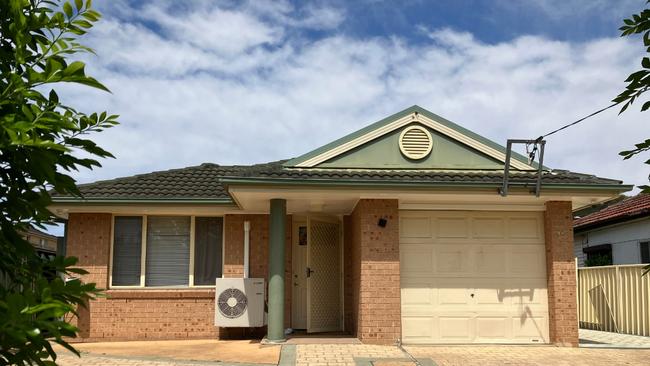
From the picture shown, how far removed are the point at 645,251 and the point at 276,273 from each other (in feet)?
37.7

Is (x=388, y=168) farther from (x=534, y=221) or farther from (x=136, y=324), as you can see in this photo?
(x=136, y=324)

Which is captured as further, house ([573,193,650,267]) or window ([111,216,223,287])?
house ([573,193,650,267])

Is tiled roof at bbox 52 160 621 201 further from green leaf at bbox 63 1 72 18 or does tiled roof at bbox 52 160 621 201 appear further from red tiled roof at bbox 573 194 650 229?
green leaf at bbox 63 1 72 18

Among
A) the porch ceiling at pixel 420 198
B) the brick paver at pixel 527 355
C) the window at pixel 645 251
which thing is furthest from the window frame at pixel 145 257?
the window at pixel 645 251

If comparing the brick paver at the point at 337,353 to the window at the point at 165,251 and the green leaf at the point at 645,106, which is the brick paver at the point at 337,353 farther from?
the green leaf at the point at 645,106

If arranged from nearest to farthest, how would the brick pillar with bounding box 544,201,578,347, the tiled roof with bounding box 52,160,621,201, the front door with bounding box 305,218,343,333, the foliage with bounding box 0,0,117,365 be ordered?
the foliage with bounding box 0,0,117,365
the tiled roof with bounding box 52,160,621,201
the brick pillar with bounding box 544,201,578,347
the front door with bounding box 305,218,343,333

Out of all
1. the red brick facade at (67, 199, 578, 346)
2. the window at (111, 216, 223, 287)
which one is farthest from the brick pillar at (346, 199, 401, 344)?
the window at (111, 216, 223, 287)

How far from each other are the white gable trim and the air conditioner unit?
2842 mm

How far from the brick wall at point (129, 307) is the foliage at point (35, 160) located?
34.2ft

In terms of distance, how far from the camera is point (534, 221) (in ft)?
39.4

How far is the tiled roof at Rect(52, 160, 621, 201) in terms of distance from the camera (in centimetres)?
1101

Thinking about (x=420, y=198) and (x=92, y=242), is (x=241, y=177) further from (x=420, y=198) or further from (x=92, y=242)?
(x=92, y=242)

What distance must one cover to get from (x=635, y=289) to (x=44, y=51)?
14.3 metres

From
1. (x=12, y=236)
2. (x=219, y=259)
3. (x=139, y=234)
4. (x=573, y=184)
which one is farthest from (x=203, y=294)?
(x=12, y=236)
